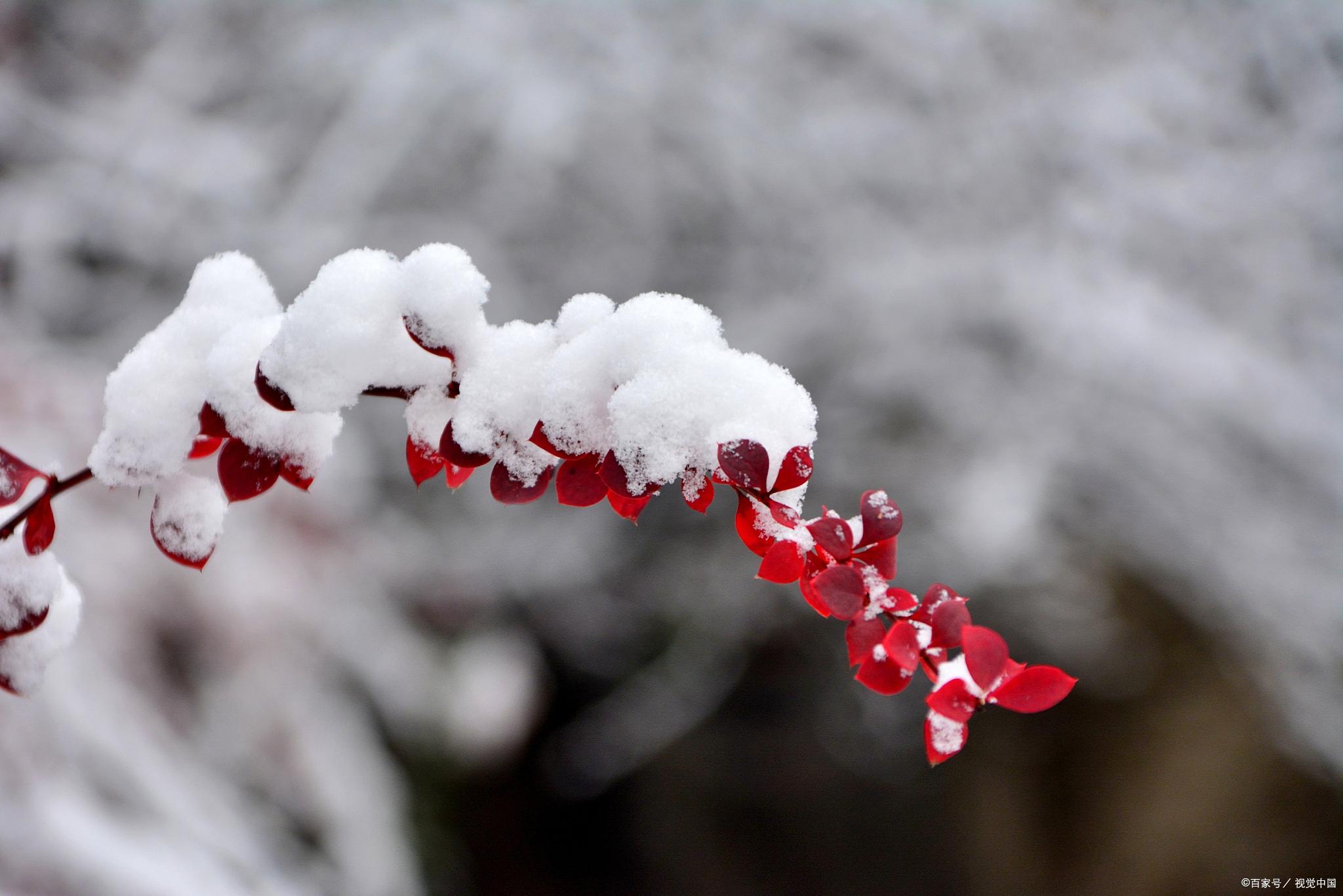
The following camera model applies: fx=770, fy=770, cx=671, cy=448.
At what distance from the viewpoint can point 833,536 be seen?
33 centimetres

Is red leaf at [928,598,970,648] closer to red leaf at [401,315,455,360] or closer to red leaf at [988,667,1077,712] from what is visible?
red leaf at [988,667,1077,712]

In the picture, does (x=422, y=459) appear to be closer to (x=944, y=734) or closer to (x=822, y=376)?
(x=944, y=734)

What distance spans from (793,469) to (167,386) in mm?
292

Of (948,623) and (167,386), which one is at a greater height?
(167,386)

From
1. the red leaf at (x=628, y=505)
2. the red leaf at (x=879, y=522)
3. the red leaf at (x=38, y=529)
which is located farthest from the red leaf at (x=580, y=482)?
the red leaf at (x=38, y=529)

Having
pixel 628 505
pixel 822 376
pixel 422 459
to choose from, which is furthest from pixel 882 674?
pixel 822 376

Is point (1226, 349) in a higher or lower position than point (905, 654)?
higher

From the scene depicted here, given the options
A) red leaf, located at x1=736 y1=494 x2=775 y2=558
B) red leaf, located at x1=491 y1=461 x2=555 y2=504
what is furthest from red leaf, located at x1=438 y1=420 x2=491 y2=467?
red leaf, located at x1=736 y1=494 x2=775 y2=558

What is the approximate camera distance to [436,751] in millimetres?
1766

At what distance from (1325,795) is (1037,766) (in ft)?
1.91

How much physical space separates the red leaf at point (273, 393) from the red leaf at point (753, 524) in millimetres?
197

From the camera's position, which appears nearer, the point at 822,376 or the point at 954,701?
the point at 954,701

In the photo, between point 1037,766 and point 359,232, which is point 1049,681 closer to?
point 1037,766

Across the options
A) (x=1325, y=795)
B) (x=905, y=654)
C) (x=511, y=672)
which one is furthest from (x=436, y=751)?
(x=1325, y=795)
